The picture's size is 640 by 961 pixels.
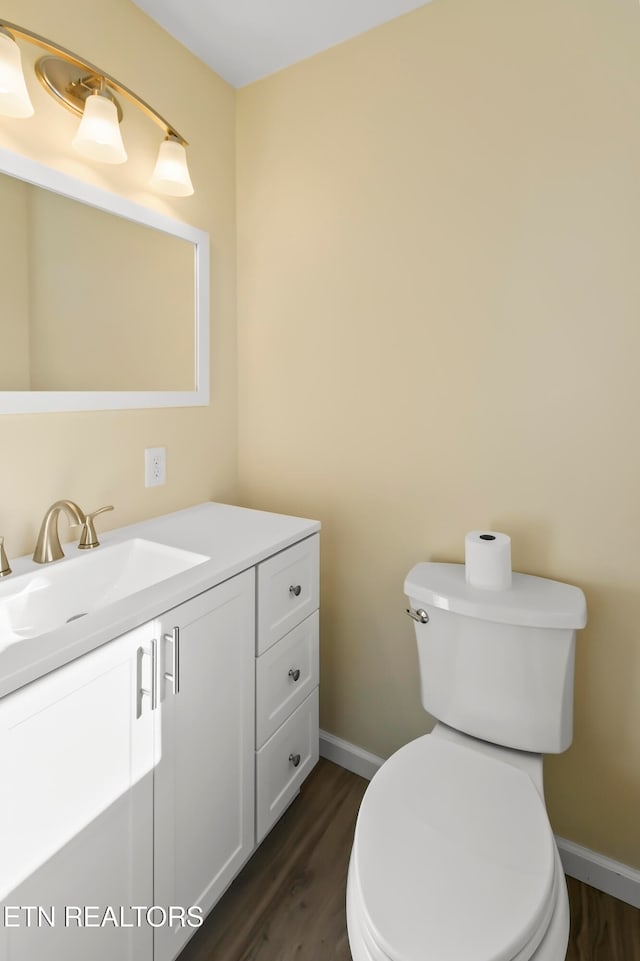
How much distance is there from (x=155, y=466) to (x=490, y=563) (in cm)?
105

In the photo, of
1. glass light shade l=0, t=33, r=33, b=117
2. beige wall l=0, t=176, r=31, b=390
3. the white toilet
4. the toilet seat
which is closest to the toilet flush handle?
the white toilet

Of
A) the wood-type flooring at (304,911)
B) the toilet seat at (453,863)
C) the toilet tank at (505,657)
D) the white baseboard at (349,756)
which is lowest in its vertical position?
the wood-type flooring at (304,911)

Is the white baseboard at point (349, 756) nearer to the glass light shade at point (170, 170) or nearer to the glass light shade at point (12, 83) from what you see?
the glass light shade at point (170, 170)

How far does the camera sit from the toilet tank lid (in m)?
1.21

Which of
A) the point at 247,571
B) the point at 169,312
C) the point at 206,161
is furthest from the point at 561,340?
the point at 206,161

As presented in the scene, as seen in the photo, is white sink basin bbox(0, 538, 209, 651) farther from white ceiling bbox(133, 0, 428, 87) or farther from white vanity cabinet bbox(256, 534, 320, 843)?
white ceiling bbox(133, 0, 428, 87)

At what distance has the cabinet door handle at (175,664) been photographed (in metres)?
1.05

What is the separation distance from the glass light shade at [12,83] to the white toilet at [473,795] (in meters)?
1.45

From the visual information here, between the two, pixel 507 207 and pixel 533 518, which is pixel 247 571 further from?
pixel 507 207

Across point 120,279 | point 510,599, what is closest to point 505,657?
point 510,599

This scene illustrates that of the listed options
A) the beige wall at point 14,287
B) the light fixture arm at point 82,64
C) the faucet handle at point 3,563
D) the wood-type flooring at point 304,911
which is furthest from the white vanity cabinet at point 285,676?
the light fixture arm at point 82,64

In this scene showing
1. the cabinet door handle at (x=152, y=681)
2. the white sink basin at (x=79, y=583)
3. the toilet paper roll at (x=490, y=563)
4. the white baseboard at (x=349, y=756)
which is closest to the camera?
the cabinet door handle at (x=152, y=681)

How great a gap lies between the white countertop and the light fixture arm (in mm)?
1127

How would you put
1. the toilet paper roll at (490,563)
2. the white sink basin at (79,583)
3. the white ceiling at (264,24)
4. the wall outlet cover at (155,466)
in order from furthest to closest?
the wall outlet cover at (155,466) < the white ceiling at (264,24) < the toilet paper roll at (490,563) < the white sink basin at (79,583)
